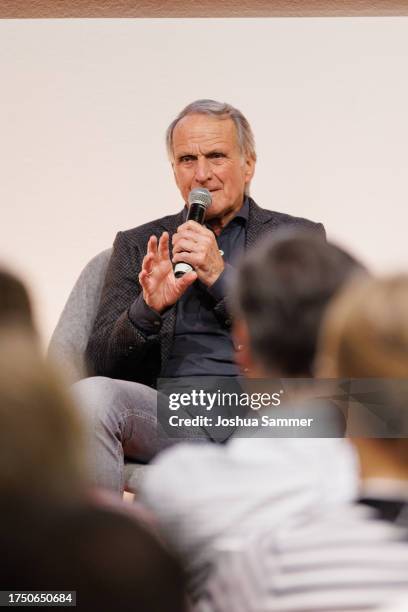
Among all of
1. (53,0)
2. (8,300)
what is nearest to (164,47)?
(53,0)

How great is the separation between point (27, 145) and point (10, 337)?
1704 millimetres

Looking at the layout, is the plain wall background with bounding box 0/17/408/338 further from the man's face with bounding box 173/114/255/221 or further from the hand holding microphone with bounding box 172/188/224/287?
the hand holding microphone with bounding box 172/188/224/287

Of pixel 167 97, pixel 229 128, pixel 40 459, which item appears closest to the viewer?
pixel 40 459

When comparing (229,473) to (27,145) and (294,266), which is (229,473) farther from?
(27,145)

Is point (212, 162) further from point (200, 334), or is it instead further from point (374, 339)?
point (374, 339)

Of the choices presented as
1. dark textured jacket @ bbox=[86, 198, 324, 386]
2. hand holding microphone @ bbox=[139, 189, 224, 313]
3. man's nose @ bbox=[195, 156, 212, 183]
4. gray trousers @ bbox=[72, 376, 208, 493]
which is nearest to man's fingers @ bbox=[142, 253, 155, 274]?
hand holding microphone @ bbox=[139, 189, 224, 313]

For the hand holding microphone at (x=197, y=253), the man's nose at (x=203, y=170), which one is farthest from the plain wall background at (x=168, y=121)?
the hand holding microphone at (x=197, y=253)

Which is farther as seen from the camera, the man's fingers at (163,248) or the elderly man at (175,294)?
the man's fingers at (163,248)

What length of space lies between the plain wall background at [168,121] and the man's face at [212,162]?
0.62 feet

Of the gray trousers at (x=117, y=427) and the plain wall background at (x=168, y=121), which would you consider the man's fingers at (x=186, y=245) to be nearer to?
the gray trousers at (x=117, y=427)

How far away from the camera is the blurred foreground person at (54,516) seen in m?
0.69

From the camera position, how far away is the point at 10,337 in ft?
2.45

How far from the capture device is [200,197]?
1979 mm

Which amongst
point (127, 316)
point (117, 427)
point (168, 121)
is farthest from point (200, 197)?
point (117, 427)
